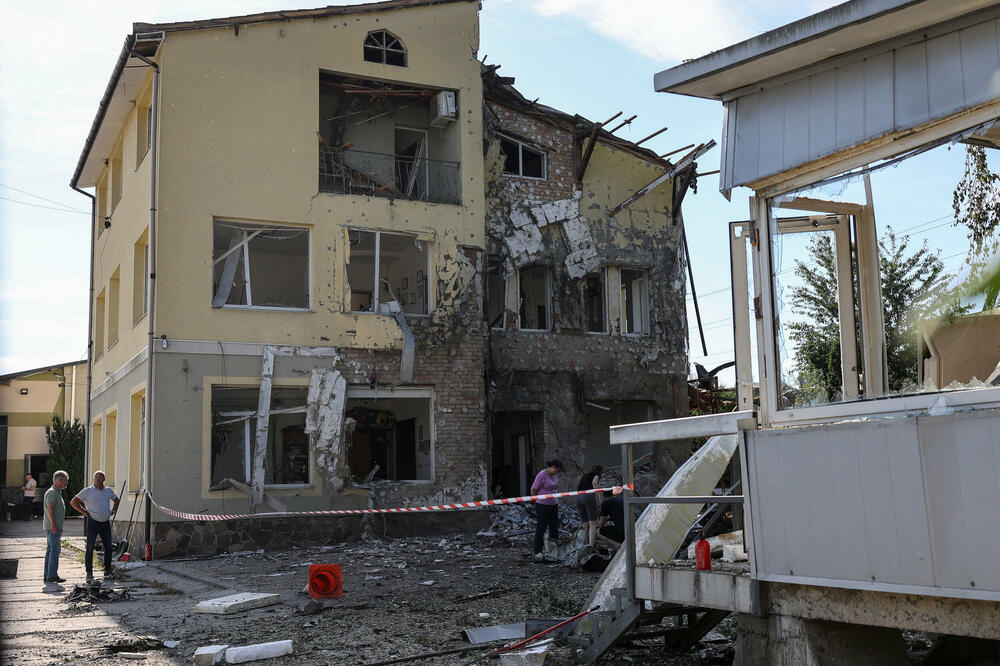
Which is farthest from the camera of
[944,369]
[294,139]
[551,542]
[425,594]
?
[294,139]

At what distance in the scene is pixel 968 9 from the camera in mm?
5004

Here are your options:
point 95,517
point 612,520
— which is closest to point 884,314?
point 612,520

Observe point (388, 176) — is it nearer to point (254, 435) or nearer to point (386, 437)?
point (254, 435)

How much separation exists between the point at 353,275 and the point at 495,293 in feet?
12.1

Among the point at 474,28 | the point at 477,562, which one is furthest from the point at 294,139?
the point at 477,562

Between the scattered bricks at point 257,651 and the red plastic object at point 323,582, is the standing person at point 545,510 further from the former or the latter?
the scattered bricks at point 257,651

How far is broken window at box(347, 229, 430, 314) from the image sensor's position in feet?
61.0

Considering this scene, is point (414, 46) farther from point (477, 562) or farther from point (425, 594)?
point (425, 594)

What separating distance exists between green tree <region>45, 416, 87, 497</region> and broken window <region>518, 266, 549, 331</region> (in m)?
15.5

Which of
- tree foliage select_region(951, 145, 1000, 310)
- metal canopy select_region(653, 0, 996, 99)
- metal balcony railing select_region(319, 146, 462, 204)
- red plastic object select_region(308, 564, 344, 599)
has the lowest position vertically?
red plastic object select_region(308, 564, 344, 599)

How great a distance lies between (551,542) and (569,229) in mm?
9485

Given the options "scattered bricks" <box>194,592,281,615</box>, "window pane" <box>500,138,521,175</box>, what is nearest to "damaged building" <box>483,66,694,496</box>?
"window pane" <box>500,138,521,175</box>

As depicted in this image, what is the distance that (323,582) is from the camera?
10.6m

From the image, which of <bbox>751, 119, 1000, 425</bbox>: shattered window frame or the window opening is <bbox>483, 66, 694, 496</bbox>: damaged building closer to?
the window opening
